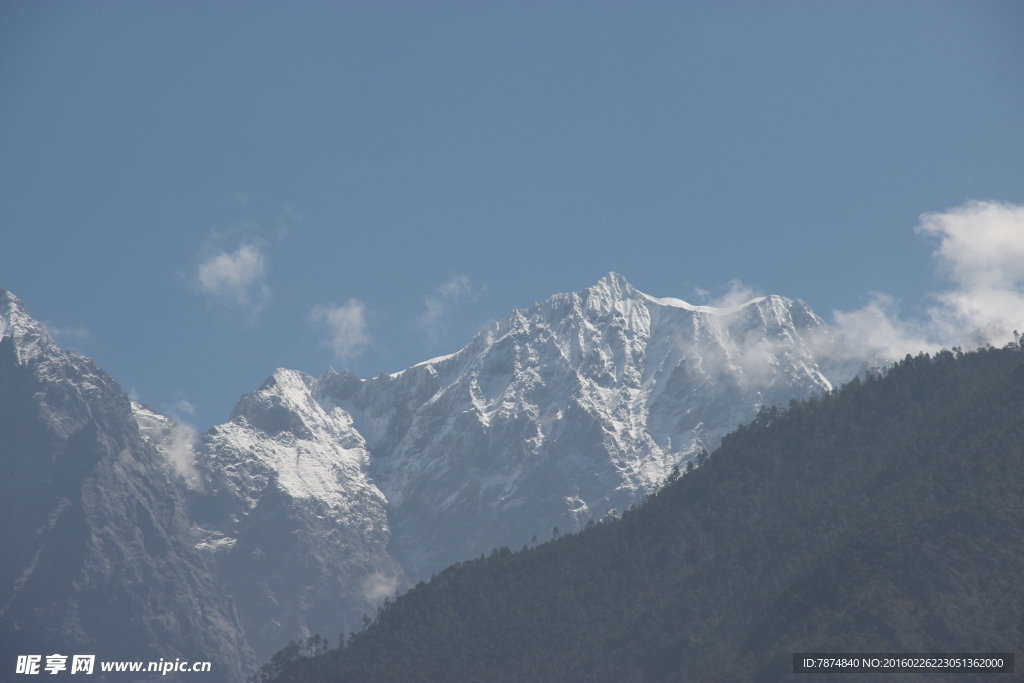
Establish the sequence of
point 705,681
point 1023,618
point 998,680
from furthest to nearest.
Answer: point 705,681
point 1023,618
point 998,680

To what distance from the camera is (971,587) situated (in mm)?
189375

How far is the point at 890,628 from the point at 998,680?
20.7 meters

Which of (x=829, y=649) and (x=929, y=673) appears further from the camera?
(x=829, y=649)

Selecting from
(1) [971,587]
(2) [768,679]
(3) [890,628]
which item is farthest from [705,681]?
(1) [971,587]

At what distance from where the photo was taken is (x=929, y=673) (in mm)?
174250

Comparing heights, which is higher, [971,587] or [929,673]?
[971,587]

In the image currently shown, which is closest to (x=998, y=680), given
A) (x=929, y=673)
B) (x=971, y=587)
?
(x=929, y=673)

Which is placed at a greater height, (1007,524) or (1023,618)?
(1007,524)

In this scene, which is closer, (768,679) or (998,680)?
(998,680)

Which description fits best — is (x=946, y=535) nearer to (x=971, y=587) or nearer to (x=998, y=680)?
(x=971, y=587)

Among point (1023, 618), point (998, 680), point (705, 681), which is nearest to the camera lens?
point (998, 680)

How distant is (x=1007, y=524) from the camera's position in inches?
7781

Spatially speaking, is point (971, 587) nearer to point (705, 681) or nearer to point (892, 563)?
point (892, 563)

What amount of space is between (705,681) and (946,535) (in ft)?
154
